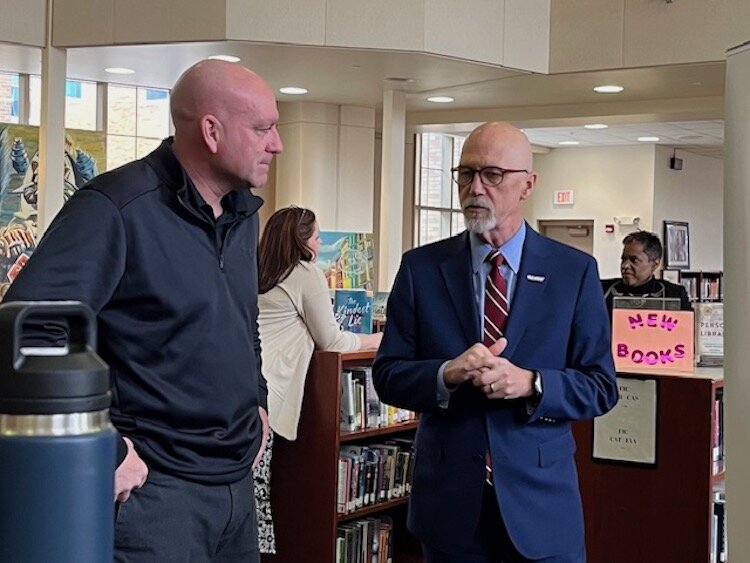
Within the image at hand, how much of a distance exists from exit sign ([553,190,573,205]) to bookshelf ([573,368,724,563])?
1270 centimetres

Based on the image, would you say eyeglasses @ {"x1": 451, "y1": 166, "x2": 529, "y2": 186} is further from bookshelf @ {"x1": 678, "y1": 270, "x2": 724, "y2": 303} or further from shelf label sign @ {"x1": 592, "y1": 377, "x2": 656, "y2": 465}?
bookshelf @ {"x1": 678, "y1": 270, "x2": 724, "y2": 303}

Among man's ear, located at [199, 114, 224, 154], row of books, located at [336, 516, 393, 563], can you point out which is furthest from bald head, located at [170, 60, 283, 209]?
row of books, located at [336, 516, 393, 563]

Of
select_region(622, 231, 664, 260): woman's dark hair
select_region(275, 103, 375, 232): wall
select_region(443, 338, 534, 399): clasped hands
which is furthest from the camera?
select_region(275, 103, 375, 232): wall

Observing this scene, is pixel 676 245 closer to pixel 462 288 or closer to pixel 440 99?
pixel 440 99

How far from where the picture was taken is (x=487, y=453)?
252cm

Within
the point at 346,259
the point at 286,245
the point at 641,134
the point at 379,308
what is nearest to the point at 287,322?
the point at 286,245

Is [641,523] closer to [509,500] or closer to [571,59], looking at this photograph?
[509,500]

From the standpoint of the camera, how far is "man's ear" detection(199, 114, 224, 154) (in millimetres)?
2189

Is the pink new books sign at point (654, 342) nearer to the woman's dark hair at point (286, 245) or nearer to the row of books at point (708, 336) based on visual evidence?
the row of books at point (708, 336)

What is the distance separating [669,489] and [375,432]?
64.7 inches

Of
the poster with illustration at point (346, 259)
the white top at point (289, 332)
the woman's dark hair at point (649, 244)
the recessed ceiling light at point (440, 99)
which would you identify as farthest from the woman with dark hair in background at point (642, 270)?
the poster with illustration at point (346, 259)

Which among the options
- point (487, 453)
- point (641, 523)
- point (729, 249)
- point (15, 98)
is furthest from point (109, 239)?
point (15, 98)

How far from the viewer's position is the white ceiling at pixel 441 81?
8406 millimetres

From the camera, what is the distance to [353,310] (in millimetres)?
5824
